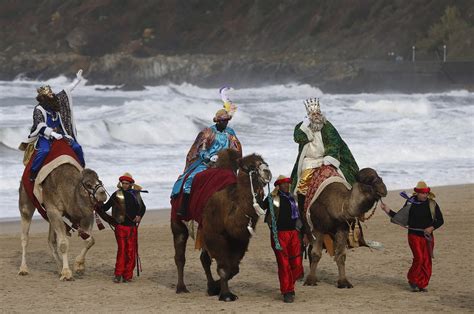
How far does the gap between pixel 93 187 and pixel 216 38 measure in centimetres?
10065

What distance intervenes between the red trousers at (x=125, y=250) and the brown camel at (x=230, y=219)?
117cm

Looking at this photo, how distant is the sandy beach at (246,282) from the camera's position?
1081cm

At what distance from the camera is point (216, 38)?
11188cm

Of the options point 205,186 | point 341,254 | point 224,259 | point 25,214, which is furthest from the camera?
point 25,214

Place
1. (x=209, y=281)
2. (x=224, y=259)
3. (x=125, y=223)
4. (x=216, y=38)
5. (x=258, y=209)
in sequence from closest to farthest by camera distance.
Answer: (x=258, y=209)
(x=224, y=259)
(x=209, y=281)
(x=125, y=223)
(x=216, y=38)

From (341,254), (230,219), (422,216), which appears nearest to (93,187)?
(230,219)

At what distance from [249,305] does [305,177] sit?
180 centimetres

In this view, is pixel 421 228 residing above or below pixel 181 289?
above

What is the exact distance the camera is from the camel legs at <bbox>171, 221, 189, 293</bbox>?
1166 centimetres

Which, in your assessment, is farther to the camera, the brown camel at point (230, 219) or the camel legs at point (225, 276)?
the camel legs at point (225, 276)

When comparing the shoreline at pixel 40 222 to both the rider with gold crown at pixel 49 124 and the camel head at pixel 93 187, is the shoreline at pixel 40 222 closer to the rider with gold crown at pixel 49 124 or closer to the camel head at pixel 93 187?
the rider with gold crown at pixel 49 124

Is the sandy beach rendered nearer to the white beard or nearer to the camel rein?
the camel rein

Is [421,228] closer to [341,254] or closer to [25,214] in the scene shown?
[341,254]

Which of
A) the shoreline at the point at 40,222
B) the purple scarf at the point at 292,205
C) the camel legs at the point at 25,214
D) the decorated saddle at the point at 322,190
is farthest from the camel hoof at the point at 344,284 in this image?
the shoreline at the point at 40,222
